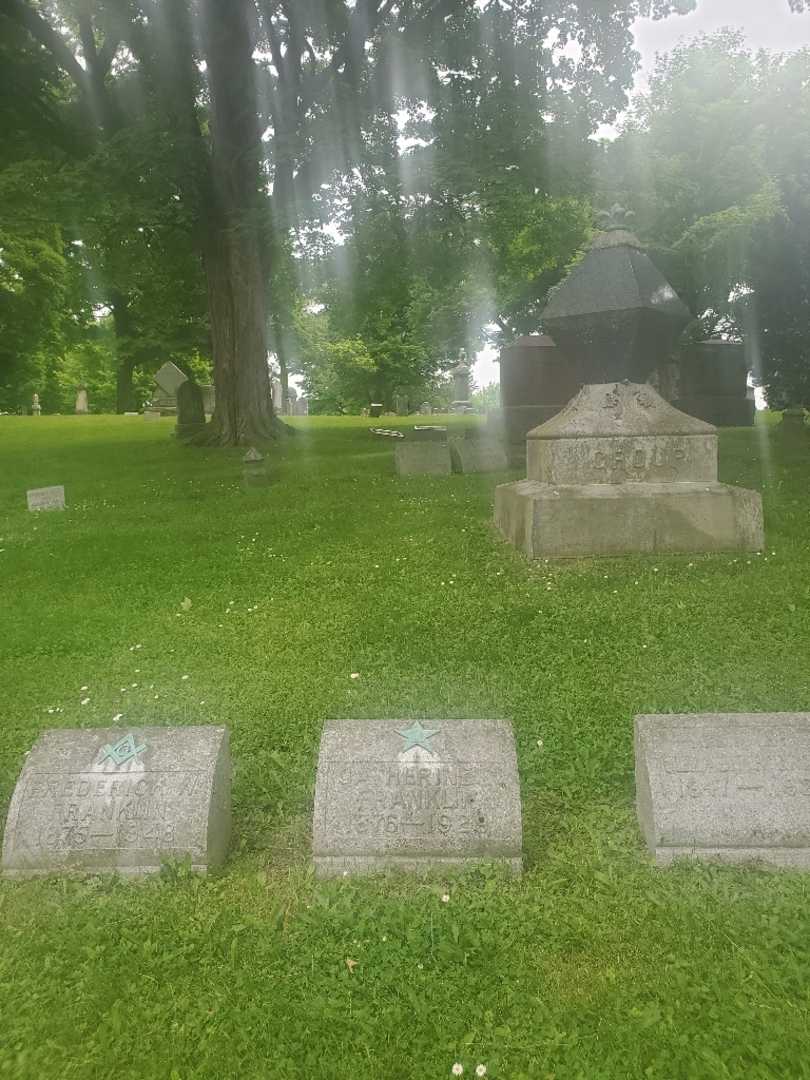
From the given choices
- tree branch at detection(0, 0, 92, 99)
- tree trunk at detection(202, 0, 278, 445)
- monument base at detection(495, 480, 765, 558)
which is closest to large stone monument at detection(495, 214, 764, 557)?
monument base at detection(495, 480, 765, 558)

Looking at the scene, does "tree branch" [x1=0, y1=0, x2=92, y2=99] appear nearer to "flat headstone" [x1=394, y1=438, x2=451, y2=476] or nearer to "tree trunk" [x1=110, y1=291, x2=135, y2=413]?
"flat headstone" [x1=394, y1=438, x2=451, y2=476]

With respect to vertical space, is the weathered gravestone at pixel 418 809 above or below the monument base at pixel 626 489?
below

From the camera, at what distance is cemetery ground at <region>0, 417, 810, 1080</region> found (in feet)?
9.14

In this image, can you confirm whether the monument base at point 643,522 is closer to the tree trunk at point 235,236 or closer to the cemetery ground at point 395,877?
the cemetery ground at point 395,877

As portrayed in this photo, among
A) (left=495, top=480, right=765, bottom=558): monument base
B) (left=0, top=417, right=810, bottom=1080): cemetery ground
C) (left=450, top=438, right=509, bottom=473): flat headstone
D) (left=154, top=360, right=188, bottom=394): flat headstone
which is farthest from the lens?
(left=154, top=360, right=188, bottom=394): flat headstone

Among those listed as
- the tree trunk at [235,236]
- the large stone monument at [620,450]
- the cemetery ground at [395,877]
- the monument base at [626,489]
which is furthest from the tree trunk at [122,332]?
the monument base at [626,489]

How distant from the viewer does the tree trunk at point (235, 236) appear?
61.8 ft

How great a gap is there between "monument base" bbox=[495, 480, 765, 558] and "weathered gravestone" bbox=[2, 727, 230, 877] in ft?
15.0

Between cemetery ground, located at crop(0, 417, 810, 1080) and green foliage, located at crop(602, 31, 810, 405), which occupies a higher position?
green foliage, located at crop(602, 31, 810, 405)

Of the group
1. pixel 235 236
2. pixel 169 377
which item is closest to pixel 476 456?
pixel 235 236

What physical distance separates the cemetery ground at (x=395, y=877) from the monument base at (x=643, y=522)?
23 centimetres

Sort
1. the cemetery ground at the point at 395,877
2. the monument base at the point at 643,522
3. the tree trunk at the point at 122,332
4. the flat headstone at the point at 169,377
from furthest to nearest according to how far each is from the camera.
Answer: the tree trunk at the point at 122,332, the flat headstone at the point at 169,377, the monument base at the point at 643,522, the cemetery ground at the point at 395,877

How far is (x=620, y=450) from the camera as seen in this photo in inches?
314

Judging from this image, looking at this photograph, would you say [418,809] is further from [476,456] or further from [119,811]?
[476,456]
